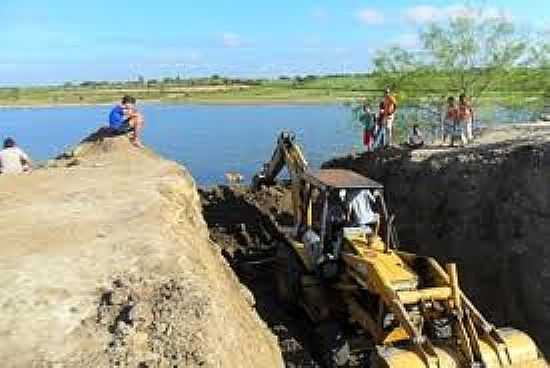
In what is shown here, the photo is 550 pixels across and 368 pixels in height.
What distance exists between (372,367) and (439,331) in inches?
48.2

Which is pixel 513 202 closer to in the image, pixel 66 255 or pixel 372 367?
pixel 372 367

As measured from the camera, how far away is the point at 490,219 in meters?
17.4

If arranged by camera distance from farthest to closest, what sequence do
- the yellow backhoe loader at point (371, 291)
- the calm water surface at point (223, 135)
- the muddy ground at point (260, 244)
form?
the calm water surface at point (223, 135), the muddy ground at point (260, 244), the yellow backhoe loader at point (371, 291)

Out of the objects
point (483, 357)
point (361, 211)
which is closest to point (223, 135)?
point (361, 211)

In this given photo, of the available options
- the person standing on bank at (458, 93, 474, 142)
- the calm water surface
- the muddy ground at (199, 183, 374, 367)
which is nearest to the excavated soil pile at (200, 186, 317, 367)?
the muddy ground at (199, 183, 374, 367)

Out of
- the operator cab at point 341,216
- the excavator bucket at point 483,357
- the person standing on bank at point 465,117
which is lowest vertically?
the excavator bucket at point 483,357

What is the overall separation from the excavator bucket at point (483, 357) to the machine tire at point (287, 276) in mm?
3989

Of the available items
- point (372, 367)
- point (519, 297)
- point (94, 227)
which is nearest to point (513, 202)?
point (519, 297)

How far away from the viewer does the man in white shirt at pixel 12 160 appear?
705 inches

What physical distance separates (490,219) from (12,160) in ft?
32.0

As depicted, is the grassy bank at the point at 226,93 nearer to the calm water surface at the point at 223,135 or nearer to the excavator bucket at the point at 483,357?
the calm water surface at the point at 223,135

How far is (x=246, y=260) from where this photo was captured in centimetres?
1966

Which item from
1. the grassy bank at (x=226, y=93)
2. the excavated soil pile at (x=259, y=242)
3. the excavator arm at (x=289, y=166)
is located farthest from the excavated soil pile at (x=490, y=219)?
the grassy bank at (x=226, y=93)

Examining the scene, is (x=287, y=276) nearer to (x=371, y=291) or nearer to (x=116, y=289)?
(x=371, y=291)
